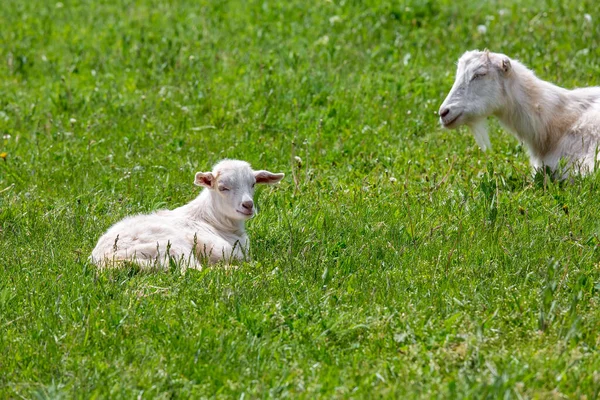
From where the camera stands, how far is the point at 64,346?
548 centimetres

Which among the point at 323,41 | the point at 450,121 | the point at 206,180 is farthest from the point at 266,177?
the point at 323,41

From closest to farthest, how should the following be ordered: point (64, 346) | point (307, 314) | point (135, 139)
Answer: point (64, 346) < point (307, 314) < point (135, 139)

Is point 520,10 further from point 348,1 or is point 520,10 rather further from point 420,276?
point 420,276

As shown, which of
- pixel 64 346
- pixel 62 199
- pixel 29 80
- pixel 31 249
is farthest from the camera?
pixel 29 80

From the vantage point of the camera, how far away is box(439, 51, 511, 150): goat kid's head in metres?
8.93

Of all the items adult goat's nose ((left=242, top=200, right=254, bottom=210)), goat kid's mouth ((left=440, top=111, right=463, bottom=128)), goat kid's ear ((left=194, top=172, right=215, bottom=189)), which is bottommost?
adult goat's nose ((left=242, top=200, right=254, bottom=210))

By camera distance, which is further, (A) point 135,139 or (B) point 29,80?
(B) point 29,80

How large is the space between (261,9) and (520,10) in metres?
3.39

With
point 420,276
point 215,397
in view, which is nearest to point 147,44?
point 420,276

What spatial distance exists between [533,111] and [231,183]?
2.94 metres

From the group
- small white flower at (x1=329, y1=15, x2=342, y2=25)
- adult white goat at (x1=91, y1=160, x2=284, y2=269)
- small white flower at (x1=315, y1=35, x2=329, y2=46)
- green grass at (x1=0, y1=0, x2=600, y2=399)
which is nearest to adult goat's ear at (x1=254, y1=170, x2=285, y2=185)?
adult white goat at (x1=91, y1=160, x2=284, y2=269)

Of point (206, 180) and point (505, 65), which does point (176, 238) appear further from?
point (505, 65)

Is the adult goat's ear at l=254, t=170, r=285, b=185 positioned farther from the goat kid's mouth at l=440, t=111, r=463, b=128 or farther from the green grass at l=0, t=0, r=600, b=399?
the goat kid's mouth at l=440, t=111, r=463, b=128

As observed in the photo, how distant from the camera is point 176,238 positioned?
281 inches
